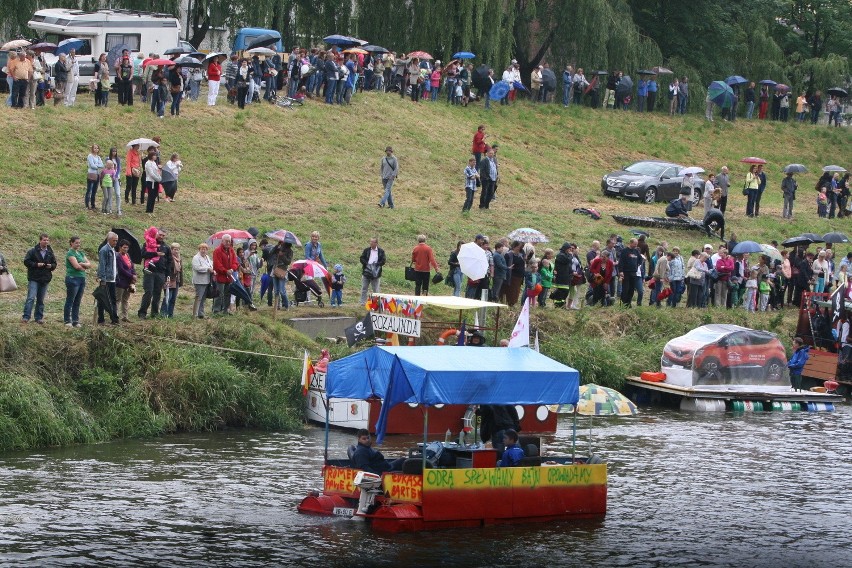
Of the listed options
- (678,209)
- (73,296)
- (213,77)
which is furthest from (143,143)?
(678,209)

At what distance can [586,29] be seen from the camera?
64.8 meters

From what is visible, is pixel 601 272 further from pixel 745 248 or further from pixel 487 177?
pixel 487 177

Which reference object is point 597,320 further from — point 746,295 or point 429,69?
point 429,69

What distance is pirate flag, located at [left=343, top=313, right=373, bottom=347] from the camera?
104ft

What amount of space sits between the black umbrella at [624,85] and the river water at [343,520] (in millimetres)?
36214

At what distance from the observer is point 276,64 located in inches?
2126

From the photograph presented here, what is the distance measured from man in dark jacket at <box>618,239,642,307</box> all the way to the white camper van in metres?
22.3

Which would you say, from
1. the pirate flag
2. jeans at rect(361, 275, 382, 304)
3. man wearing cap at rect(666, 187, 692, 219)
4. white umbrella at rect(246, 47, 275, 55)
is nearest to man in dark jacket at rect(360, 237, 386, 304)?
jeans at rect(361, 275, 382, 304)

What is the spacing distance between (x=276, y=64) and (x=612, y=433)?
88.9ft

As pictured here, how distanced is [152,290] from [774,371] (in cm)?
1605

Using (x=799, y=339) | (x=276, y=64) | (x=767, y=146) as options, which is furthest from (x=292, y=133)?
(x=767, y=146)

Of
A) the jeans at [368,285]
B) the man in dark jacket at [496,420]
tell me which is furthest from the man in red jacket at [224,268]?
the man in dark jacket at [496,420]

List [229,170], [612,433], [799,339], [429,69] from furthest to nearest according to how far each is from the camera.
A: [429,69], [229,170], [799,339], [612,433]

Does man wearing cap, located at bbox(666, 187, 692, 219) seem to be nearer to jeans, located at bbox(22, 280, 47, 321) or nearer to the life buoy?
the life buoy
